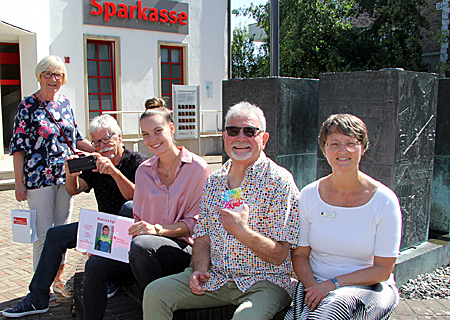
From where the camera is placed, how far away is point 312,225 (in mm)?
2441

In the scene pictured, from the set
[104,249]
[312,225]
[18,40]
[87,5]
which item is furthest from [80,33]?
[312,225]

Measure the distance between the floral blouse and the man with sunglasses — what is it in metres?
1.71

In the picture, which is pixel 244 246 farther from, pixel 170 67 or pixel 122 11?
pixel 170 67

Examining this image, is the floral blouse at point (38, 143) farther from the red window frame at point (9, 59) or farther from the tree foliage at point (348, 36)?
the tree foliage at point (348, 36)

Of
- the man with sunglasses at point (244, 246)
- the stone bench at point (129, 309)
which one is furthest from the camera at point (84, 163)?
the man with sunglasses at point (244, 246)

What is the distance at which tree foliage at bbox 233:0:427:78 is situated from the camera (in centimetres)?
1581

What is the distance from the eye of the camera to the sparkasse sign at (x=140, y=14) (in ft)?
41.1

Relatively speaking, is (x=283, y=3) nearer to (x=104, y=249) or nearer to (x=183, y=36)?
(x=183, y=36)

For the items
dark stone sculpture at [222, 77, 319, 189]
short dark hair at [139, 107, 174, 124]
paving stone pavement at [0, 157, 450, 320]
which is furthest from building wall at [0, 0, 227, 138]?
short dark hair at [139, 107, 174, 124]

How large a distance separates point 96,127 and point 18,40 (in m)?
9.39

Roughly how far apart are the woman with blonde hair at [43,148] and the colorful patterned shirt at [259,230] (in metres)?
1.84

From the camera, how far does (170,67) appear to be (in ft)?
47.6

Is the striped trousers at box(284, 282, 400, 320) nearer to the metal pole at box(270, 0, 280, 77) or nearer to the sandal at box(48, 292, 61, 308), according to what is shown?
the sandal at box(48, 292, 61, 308)

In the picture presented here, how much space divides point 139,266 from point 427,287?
8.33ft
